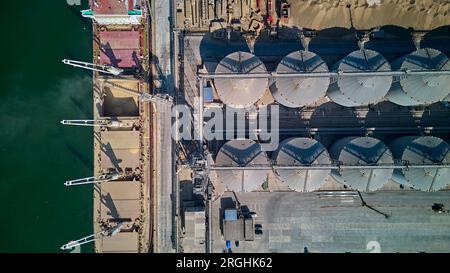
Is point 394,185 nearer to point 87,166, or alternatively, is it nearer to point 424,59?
point 424,59

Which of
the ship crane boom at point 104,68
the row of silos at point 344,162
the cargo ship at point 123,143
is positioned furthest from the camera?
the cargo ship at point 123,143

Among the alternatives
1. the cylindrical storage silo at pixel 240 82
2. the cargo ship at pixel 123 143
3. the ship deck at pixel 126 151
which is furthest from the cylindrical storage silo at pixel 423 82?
the ship deck at pixel 126 151

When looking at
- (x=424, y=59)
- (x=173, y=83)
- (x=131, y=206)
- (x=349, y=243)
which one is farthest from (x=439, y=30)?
(x=131, y=206)

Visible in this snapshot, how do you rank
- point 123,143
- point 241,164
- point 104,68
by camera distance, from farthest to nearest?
point 123,143
point 104,68
point 241,164

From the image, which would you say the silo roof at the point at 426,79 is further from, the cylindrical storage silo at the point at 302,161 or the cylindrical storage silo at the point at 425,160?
the cylindrical storage silo at the point at 302,161

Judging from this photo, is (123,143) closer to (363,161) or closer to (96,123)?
(96,123)

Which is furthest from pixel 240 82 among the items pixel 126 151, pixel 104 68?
pixel 104 68
